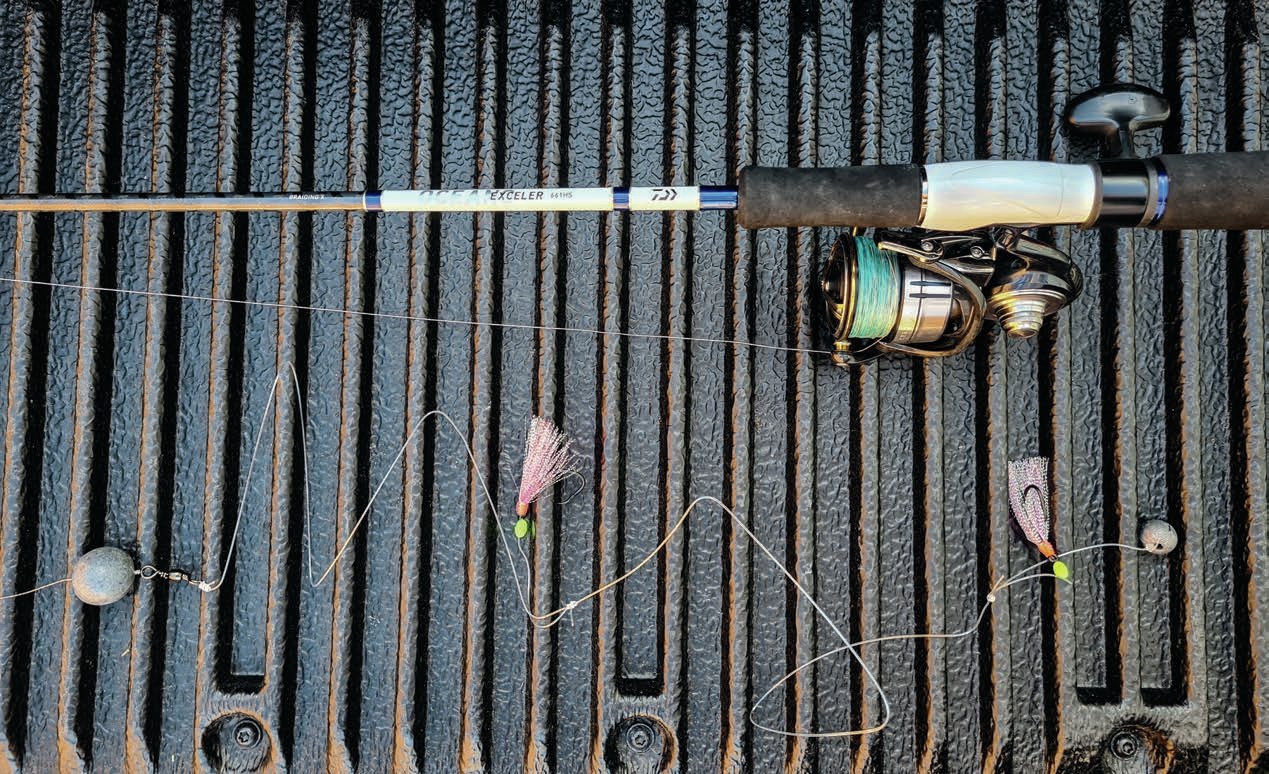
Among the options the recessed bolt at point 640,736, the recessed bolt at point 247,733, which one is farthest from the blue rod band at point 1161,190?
the recessed bolt at point 247,733

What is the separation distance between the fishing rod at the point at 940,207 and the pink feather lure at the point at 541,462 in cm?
44

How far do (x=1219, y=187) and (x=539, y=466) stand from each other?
1.17m

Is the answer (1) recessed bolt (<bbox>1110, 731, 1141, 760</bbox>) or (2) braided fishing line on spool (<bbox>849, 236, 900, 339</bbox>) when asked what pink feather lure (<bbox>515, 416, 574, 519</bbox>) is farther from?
(1) recessed bolt (<bbox>1110, 731, 1141, 760</bbox>)

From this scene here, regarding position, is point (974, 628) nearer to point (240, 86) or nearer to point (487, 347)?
point (487, 347)

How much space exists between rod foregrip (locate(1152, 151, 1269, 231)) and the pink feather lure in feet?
3.44

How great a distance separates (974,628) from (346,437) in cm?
127

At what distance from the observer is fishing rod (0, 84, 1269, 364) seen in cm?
110

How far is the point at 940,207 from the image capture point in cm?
111

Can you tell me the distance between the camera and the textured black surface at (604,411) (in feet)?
4.87

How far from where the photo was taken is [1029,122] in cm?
153

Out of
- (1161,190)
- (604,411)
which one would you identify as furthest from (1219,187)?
(604,411)

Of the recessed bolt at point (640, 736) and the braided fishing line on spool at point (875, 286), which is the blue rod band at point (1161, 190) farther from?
the recessed bolt at point (640, 736)

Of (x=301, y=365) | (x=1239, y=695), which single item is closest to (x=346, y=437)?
(x=301, y=365)

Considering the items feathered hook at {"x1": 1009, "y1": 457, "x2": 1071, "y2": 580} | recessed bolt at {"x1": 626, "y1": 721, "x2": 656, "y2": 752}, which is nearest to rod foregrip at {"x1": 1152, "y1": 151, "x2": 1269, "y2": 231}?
feathered hook at {"x1": 1009, "y1": 457, "x2": 1071, "y2": 580}
